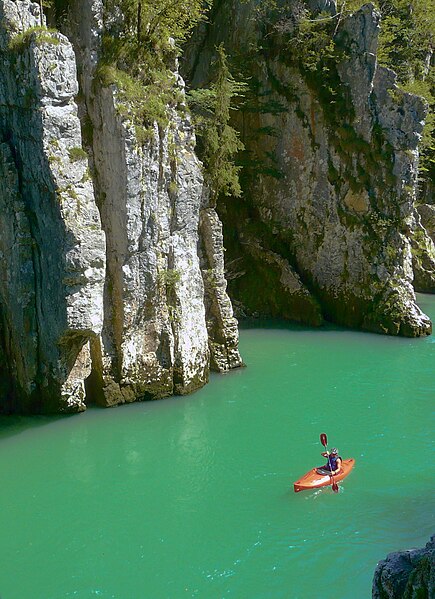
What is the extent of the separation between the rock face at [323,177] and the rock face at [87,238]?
884 cm

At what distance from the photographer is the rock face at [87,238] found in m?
14.7

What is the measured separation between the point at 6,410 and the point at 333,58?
17.2 metres

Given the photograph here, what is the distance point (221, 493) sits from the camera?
493 inches

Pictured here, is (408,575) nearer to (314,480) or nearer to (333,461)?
(314,480)

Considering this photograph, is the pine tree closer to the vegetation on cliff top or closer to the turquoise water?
the vegetation on cliff top

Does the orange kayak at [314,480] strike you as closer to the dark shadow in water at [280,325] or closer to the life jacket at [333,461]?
the life jacket at [333,461]

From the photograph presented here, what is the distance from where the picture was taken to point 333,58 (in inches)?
977

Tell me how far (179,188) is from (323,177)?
974 centimetres

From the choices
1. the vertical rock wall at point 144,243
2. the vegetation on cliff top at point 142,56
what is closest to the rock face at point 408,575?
the vertical rock wall at point 144,243

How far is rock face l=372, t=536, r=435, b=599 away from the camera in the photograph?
189 inches

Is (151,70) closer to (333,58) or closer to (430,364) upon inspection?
(333,58)

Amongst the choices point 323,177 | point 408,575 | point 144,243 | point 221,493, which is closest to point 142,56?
point 144,243

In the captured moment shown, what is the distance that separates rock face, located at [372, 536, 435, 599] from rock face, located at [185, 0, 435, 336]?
1954 cm

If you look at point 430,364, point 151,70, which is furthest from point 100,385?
point 430,364
